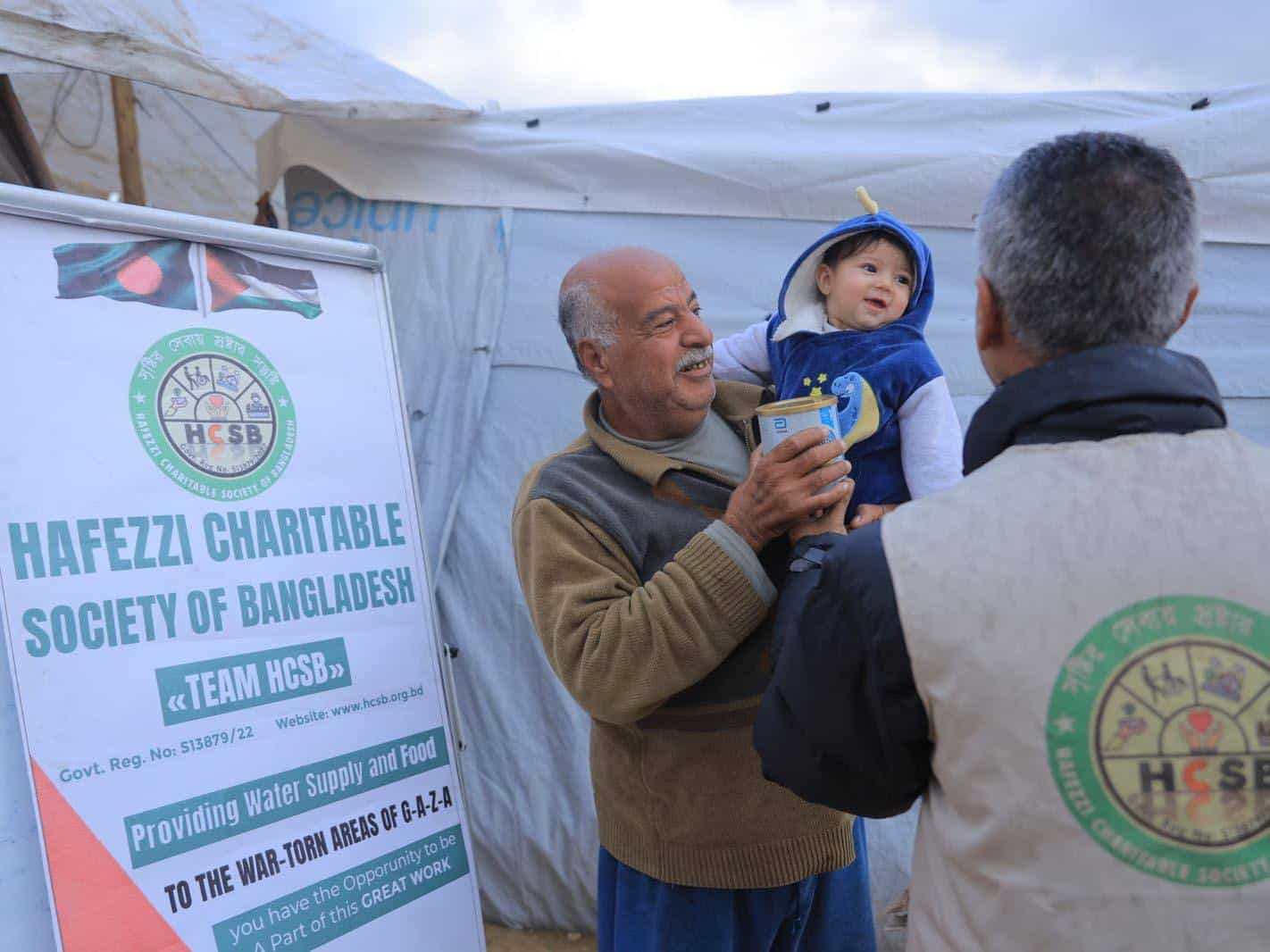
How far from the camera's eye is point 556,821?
3547mm

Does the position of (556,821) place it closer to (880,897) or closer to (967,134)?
(880,897)

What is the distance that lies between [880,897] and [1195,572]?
2709 millimetres

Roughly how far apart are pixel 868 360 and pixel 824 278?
26 centimetres

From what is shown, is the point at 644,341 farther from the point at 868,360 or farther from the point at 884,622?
the point at 884,622

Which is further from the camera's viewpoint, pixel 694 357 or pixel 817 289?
pixel 817 289

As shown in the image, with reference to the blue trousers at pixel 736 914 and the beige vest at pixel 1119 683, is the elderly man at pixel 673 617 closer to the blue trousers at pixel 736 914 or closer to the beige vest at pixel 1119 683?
the blue trousers at pixel 736 914

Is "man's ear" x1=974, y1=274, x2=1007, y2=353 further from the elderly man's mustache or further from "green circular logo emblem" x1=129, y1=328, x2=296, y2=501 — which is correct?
"green circular logo emblem" x1=129, y1=328, x2=296, y2=501

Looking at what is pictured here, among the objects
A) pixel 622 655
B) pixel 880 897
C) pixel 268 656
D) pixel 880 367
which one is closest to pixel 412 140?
pixel 268 656

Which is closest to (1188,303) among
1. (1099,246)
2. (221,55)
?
(1099,246)

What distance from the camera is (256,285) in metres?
2.54

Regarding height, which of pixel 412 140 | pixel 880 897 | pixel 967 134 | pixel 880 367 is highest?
pixel 412 140

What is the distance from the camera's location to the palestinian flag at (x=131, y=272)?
87.4 inches

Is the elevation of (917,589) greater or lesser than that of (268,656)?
greater

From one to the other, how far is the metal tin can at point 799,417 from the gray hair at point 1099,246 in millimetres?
530
